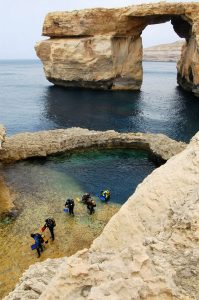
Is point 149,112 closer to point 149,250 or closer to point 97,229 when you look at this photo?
point 97,229

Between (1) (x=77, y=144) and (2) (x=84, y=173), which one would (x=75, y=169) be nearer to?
(2) (x=84, y=173)

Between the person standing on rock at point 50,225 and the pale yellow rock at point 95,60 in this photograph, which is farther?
the pale yellow rock at point 95,60

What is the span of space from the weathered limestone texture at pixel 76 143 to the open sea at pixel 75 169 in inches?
48.5

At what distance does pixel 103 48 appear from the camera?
76.8 meters

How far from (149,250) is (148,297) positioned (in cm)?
139

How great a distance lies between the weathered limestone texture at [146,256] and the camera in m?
6.80

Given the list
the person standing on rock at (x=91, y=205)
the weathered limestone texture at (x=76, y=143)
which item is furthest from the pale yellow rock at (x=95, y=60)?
the person standing on rock at (x=91, y=205)

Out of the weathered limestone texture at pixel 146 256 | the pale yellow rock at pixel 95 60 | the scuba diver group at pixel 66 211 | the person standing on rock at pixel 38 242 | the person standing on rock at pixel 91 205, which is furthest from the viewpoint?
the pale yellow rock at pixel 95 60

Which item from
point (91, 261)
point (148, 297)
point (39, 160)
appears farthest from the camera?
point (39, 160)

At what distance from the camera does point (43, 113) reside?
63.2 metres

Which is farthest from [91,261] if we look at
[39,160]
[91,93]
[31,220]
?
[91,93]

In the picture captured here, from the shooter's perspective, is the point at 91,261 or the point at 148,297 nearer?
the point at 148,297

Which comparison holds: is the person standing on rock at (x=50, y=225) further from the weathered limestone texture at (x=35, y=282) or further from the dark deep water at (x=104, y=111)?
the dark deep water at (x=104, y=111)

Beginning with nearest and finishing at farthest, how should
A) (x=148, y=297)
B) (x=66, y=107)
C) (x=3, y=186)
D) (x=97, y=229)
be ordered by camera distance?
(x=148, y=297)
(x=97, y=229)
(x=3, y=186)
(x=66, y=107)
